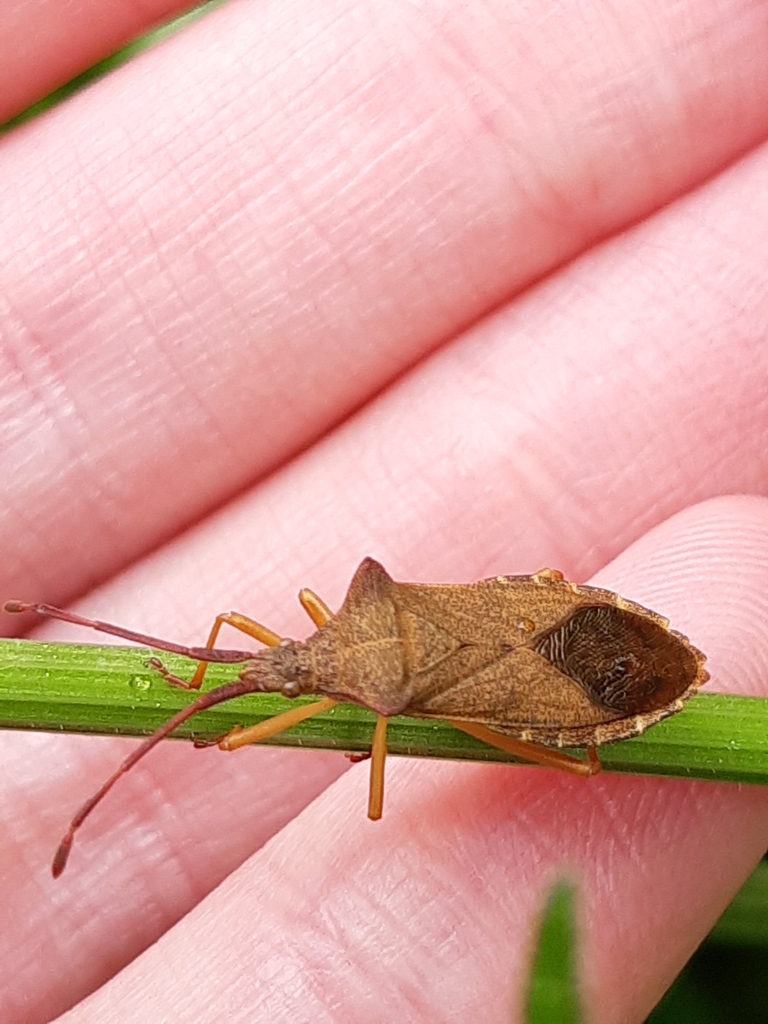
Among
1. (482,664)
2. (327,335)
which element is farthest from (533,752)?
(327,335)

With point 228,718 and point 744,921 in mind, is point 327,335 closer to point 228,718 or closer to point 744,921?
point 228,718

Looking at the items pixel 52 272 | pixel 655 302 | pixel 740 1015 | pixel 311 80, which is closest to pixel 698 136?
pixel 655 302

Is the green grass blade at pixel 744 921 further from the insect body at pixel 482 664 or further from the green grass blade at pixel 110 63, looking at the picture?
the green grass blade at pixel 110 63

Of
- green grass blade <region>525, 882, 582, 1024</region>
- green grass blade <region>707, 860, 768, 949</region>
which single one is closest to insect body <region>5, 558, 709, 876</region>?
green grass blade <region>525, 882, 582, 1024</region>

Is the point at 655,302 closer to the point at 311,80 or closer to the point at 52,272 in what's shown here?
the point at 311,80

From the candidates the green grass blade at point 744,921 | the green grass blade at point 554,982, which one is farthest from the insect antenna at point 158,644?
the green grass blade at point 744,921

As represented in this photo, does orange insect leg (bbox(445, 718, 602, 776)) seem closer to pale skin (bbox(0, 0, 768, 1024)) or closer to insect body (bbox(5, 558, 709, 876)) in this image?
insect body (bbox(5, 558, 709, 876))
